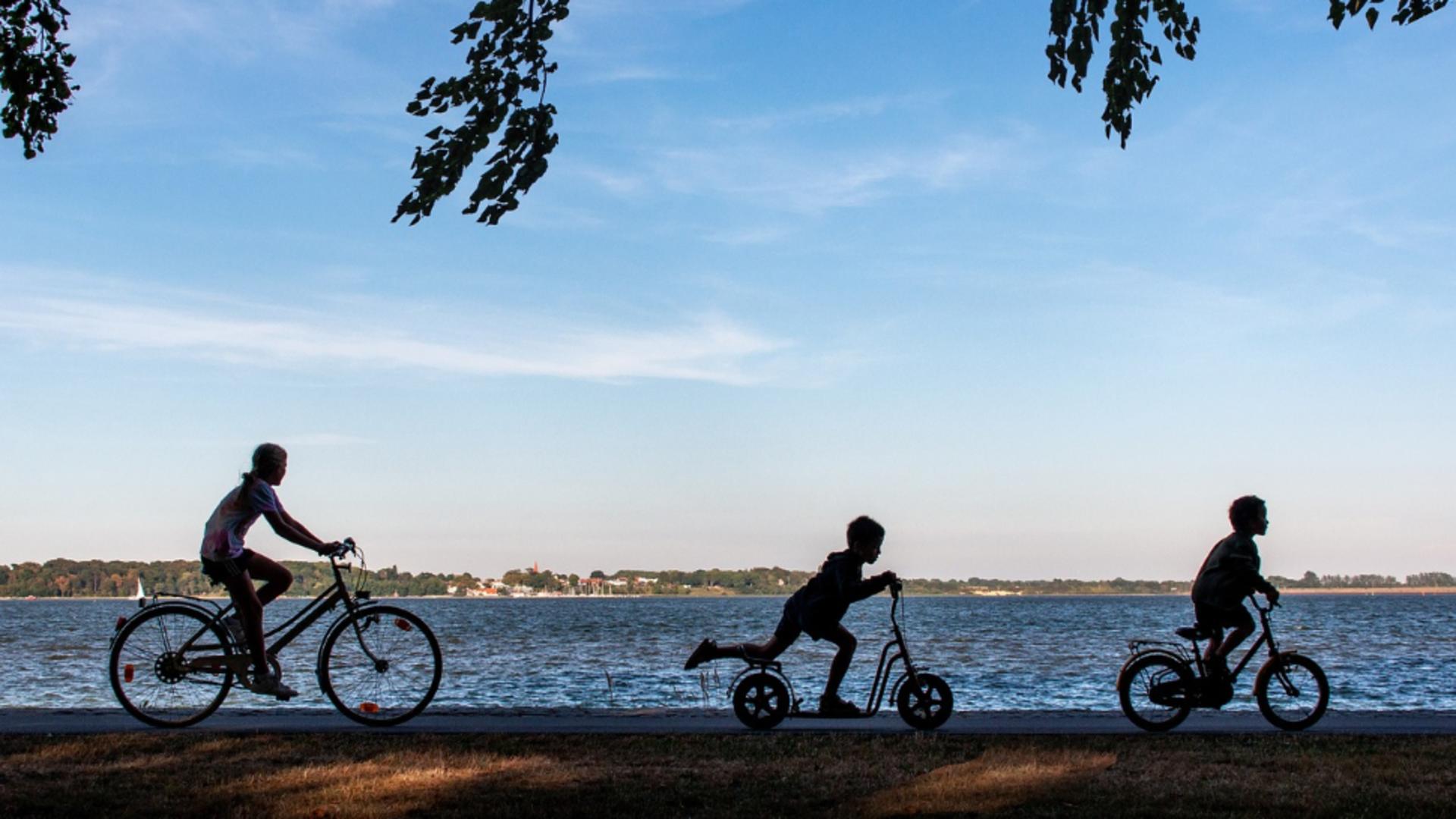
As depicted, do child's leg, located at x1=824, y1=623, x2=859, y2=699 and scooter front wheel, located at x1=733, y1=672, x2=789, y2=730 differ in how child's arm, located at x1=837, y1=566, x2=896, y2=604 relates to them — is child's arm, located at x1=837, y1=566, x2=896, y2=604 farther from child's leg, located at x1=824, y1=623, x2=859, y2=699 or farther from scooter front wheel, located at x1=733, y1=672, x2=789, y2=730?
scooter front wheel, located at x1=733, y1=672, x2=789, y2=730

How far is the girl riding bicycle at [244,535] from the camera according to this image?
28.9ft

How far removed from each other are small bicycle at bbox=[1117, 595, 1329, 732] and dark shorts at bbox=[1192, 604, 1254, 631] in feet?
0.27

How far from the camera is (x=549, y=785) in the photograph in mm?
7125

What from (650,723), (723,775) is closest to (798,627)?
(650,723)

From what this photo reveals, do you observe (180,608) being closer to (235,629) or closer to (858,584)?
(235,629)

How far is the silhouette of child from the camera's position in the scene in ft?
32.2

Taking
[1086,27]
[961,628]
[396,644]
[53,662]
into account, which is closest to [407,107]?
[1086,27]

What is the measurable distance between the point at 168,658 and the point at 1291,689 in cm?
833

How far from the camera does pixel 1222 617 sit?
9922 mm

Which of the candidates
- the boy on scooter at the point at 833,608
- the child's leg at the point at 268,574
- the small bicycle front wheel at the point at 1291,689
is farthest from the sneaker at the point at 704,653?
the small bicycle front wheel at the point at 1291,689

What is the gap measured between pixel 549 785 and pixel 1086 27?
4.84 meters

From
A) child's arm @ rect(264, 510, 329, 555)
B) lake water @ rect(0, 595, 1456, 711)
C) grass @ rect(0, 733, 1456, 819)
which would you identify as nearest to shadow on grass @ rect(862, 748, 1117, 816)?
grass @ rect(0, 733, 1456, 819)

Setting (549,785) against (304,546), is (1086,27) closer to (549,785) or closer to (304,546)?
(549,785)

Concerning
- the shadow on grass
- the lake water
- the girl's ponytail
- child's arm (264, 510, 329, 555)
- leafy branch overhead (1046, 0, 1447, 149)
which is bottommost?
the lake water
